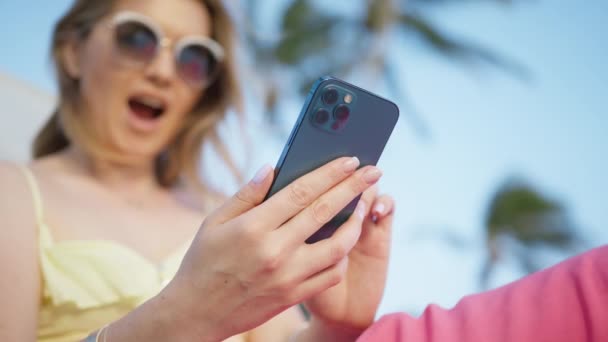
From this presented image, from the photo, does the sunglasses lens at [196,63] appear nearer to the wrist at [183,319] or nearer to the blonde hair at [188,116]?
the blonde hair at [188,116]

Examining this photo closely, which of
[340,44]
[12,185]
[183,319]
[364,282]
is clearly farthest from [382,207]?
[340,44]

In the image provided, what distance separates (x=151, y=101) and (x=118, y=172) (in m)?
0.26

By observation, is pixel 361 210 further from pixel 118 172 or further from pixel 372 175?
pixel 118 172

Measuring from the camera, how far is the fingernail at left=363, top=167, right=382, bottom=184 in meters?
0.86

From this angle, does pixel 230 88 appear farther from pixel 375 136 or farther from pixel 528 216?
pixel 528 216

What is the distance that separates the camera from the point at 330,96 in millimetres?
851

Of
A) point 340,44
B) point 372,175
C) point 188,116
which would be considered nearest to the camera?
point 372,175

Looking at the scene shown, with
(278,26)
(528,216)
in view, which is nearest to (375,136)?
(278,26)

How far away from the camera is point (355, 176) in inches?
33.8

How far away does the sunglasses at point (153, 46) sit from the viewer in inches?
66.2

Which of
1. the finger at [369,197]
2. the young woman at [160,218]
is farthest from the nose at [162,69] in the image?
the finger at [369,197]

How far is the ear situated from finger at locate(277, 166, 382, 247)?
1283 millimetres

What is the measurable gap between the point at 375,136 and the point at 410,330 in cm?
35

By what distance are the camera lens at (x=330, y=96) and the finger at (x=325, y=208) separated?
119 mm
